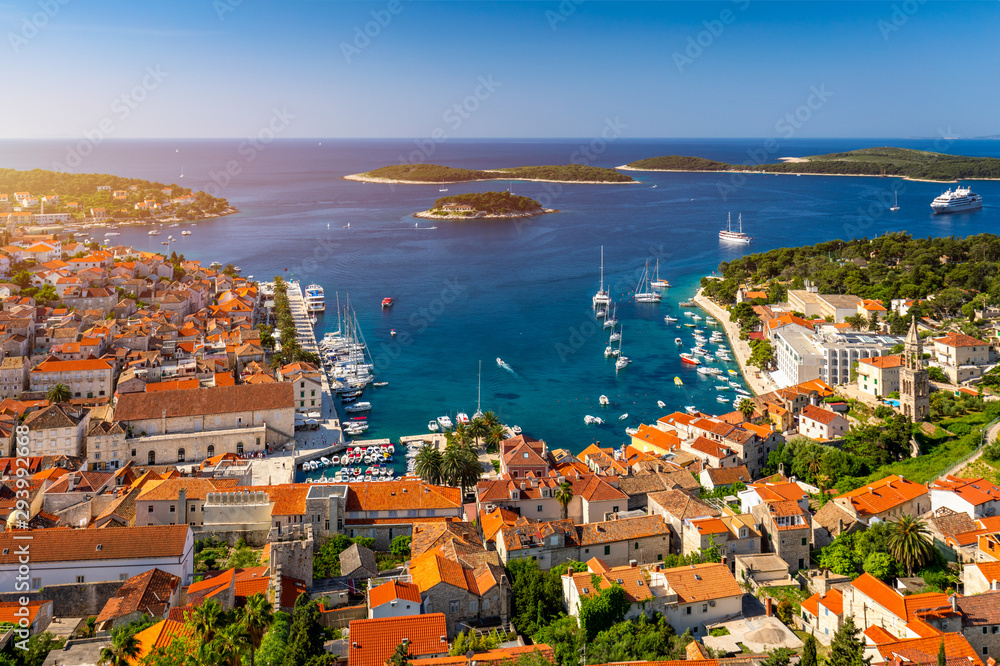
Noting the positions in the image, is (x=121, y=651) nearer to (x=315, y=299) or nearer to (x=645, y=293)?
(x=315, y=299)

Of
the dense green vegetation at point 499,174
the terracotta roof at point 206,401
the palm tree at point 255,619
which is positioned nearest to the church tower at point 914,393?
the terracotta roof at point 206,401

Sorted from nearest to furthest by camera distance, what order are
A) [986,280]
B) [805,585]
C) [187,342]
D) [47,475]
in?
[805,585] < [47,475] < [187,342] < [986,280]

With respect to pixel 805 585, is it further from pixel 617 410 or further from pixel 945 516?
pixel 617 410

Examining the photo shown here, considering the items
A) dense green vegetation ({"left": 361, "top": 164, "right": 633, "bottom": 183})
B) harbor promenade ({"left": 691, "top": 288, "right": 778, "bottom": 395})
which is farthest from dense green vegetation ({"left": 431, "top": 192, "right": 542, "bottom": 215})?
harbor promenade ({"left": 691, "top": 288, "right": 778, "bottom": 395})

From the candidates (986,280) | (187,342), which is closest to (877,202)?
(986,280)

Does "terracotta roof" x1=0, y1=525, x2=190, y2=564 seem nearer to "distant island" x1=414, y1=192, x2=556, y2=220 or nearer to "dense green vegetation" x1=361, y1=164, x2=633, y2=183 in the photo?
"distant island" x1=414, y1=192, x2=556, y2=220

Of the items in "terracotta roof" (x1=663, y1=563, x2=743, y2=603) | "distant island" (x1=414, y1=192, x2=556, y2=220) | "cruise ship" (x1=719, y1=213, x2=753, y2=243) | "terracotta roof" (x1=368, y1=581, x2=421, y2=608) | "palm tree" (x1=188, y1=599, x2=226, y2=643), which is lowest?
"terracotta roof" (x1=663, y1=563, x2=743, y2=603)

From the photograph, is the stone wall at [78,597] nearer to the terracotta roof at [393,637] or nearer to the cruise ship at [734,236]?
the terracotta roof at [393,637]

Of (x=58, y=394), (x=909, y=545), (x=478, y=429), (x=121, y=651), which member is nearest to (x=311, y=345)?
(x=58, y=394)
